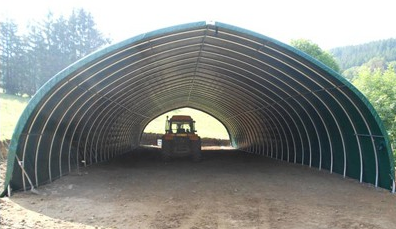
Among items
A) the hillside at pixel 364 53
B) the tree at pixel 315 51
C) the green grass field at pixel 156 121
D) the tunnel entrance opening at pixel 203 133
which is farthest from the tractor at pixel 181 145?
the hillside at pixel 364 53

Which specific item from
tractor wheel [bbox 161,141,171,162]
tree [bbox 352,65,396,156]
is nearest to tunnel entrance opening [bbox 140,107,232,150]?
tree [bbox 352,65,396,156]

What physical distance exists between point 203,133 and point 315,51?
15666 mm

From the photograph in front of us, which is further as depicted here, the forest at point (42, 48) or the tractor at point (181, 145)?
the forest at point (42, 48)

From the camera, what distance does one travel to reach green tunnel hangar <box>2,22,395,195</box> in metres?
9.51

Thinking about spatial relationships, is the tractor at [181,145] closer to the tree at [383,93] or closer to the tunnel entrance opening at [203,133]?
the tree at [383,93]

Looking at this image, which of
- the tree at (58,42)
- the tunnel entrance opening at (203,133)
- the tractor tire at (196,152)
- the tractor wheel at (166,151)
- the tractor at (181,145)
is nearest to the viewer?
the tractor tire at (196,152)

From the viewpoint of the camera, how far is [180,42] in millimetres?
10969

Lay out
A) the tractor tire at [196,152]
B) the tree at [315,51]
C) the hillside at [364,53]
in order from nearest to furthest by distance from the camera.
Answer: the tractor tire at [196,152], the tree at [315,51], the hillside at [364,53]

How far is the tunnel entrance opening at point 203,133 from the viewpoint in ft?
121

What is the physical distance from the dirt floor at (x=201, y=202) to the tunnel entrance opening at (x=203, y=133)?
67.0 feet

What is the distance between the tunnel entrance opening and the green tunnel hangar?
15954 millimetres

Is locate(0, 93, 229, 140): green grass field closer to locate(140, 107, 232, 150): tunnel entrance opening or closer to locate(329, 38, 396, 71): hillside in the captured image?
locate(140, 107, 232, 150): tunnel entrance opening

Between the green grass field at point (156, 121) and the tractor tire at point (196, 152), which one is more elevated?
the green grass field at point (156, 121)

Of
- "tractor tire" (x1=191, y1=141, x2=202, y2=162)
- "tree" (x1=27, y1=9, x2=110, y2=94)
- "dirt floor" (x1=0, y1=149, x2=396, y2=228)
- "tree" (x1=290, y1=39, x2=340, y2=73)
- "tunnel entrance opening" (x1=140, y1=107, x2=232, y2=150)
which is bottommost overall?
"dirt floor" (x1=0, y1=149, x2=396, y2=228)
